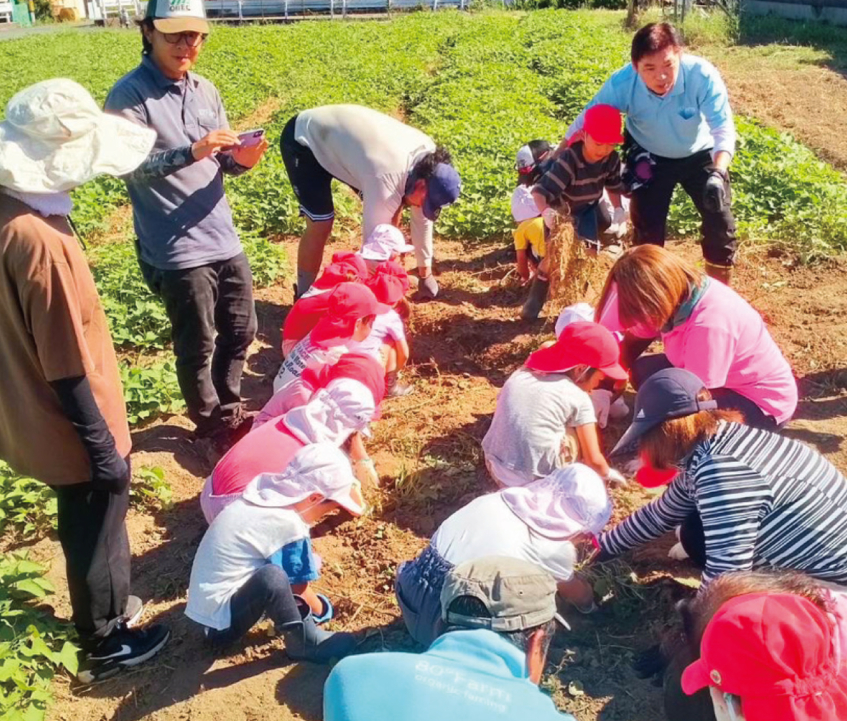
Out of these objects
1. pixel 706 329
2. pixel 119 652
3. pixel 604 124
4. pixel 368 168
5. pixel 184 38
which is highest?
pixel 184 38

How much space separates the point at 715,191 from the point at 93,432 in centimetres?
354

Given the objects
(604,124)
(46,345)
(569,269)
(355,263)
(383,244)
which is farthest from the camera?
(569,269)

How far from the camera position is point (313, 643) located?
9.41 ft

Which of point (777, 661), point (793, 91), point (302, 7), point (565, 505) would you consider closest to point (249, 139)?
point (565, 505)

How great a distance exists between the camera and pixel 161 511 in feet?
12.3

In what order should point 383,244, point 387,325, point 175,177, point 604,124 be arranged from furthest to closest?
1. point 383,244
2. point 604,124
3. point 387,325
4. point 175,177

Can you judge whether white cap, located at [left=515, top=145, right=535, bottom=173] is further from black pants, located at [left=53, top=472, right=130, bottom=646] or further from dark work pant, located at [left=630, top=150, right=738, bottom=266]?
black pants, located at [left=53, top=472, right=130, bottom=646]

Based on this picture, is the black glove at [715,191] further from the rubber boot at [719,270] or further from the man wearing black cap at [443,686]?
the man wearing black cap at [443,686]

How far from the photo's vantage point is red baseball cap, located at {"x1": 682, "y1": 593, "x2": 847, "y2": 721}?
68.1 inches

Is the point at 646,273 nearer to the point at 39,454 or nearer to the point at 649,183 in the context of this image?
the point at 649,183

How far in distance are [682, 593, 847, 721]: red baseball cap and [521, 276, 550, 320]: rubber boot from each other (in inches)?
140

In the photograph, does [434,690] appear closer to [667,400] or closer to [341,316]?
[667,400]

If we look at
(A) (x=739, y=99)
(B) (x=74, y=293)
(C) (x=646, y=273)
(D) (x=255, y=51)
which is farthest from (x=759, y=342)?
(D) (x=255, y=51)

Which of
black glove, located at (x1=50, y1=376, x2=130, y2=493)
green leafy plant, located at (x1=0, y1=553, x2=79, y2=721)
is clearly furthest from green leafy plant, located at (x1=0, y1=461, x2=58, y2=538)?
black glove, located at (x1=50, y1=376, x2=130, y2=493)
